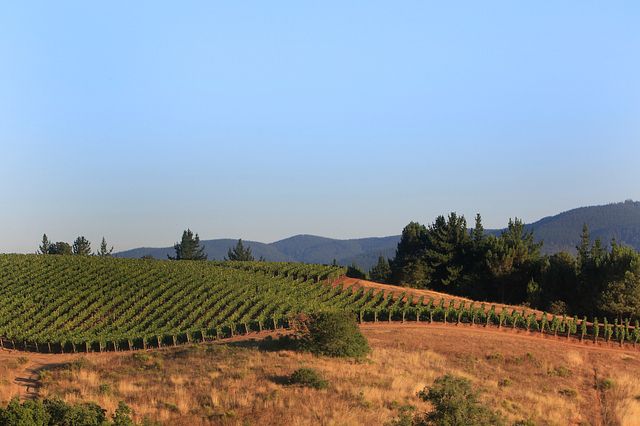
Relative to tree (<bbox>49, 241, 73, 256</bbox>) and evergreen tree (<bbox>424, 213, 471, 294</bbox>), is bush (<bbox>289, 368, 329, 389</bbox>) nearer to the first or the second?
evergreen tree (<bbox>424, 213, 471, 294</bbox>)

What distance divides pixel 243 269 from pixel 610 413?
49.8 m

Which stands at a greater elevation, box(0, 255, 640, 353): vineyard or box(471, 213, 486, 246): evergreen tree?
box(471, 213, 486, 246): evergreen tree

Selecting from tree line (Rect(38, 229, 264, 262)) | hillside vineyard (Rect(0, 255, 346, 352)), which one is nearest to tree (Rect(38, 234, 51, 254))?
tree line (Rect(38, 229, 264, 262))

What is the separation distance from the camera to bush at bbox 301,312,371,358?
81.5 ft

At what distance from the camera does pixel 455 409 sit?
46.3 ft

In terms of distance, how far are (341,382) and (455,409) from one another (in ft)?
22.8

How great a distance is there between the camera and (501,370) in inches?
1053

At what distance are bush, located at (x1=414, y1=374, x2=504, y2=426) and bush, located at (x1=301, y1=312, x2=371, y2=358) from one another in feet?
33.0

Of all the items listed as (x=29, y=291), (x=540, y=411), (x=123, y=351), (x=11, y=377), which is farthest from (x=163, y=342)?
(x=540, y=411)

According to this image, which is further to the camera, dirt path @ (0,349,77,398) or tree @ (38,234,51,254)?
tree @ (38,234,51,254)

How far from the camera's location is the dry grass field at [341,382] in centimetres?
1691

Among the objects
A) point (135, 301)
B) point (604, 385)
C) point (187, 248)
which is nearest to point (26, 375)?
point (135, 301)

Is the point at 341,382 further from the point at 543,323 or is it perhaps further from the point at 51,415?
the point at 543,323

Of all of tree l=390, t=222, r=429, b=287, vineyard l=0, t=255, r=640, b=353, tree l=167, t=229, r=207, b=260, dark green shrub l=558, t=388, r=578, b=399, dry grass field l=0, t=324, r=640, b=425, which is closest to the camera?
dry grass field l=0, t=324, r=640, b=425
